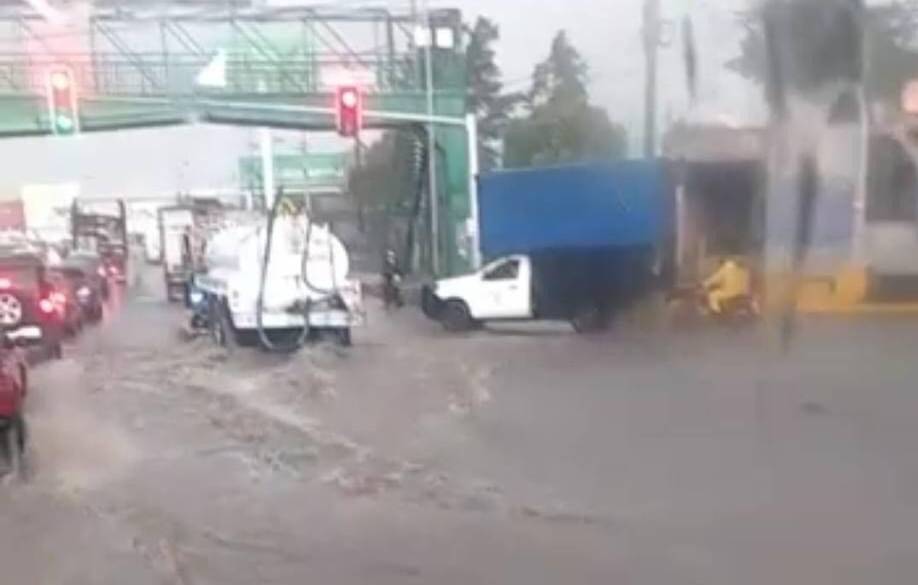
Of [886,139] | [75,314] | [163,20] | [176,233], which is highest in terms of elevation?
[163,20]

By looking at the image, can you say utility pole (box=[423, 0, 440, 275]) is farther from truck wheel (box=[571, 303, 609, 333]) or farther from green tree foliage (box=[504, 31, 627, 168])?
green tree foliage (box=[504, 31, 627, 168])

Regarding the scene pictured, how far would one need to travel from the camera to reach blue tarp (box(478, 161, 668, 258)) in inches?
44.5

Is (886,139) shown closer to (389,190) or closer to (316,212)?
(389,190)

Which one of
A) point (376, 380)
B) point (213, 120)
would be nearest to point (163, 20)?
point (213, 120)

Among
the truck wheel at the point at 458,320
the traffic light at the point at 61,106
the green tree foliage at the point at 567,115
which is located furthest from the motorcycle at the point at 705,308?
the truck wheel at the point at 458,320

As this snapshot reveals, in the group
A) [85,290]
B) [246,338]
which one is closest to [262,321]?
[246,338]

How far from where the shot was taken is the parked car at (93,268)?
5.78 m

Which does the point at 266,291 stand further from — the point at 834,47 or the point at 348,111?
the point at 834,47

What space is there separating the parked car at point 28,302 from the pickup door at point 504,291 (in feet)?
4.40

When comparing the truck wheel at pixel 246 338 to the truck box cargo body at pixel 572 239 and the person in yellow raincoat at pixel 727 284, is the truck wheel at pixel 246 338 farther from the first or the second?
the person in yellow raincoat at pixel 727 284

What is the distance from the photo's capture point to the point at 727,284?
3.57 ft

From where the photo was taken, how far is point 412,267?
202 cm

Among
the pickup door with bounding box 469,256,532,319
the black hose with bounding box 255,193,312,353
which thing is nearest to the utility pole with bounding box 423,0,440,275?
the pickup door with bounding box 469,256,532,319

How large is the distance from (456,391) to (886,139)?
256 cm
